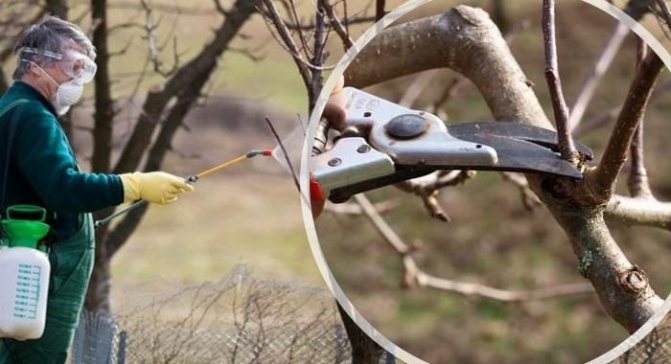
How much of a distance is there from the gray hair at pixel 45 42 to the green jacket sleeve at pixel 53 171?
109 millimetres

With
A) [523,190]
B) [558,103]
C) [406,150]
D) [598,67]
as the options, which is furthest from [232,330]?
[598,67]

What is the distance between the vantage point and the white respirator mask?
273 cm

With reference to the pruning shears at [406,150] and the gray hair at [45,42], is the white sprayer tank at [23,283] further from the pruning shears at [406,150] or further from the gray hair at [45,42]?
the pruning shears at [406,150]

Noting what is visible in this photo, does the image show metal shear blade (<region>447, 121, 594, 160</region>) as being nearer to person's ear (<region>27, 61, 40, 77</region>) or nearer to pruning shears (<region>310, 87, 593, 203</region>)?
pruning shears (<region>310, 87, 593, 203</region>)

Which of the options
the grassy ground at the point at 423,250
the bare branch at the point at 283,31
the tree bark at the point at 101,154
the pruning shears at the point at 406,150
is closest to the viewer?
the pruning shears at the point at 406,150

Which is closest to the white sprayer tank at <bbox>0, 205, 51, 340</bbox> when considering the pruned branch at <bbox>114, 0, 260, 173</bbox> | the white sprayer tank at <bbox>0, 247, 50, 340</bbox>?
the white sprayer tank at <bbox>0, 247, 50, 340</bbox>

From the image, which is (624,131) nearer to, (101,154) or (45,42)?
(45,42)

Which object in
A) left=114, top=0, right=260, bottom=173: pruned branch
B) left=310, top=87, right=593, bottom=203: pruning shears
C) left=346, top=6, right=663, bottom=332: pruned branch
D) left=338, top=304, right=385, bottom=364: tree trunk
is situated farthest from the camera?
left=114, top=0, right=260, bottom=173: pruned branch

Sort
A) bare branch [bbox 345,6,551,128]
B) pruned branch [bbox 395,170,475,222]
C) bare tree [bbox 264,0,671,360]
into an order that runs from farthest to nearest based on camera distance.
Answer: pruned branch [bbox 395,170,475,222], bare branch [bbox 345,6,551,128], bare tree [bbox 264,0,671,360]

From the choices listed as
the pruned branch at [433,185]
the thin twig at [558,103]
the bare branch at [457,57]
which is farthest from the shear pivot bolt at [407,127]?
the pruned branch at [433,185]

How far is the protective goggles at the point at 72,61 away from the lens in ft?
8.94

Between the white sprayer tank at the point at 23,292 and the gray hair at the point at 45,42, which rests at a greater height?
the gray hair at the point at 45,42

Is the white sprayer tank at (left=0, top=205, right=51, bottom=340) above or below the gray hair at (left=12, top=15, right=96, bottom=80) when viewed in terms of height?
below

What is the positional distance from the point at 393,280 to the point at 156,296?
11288 mm
